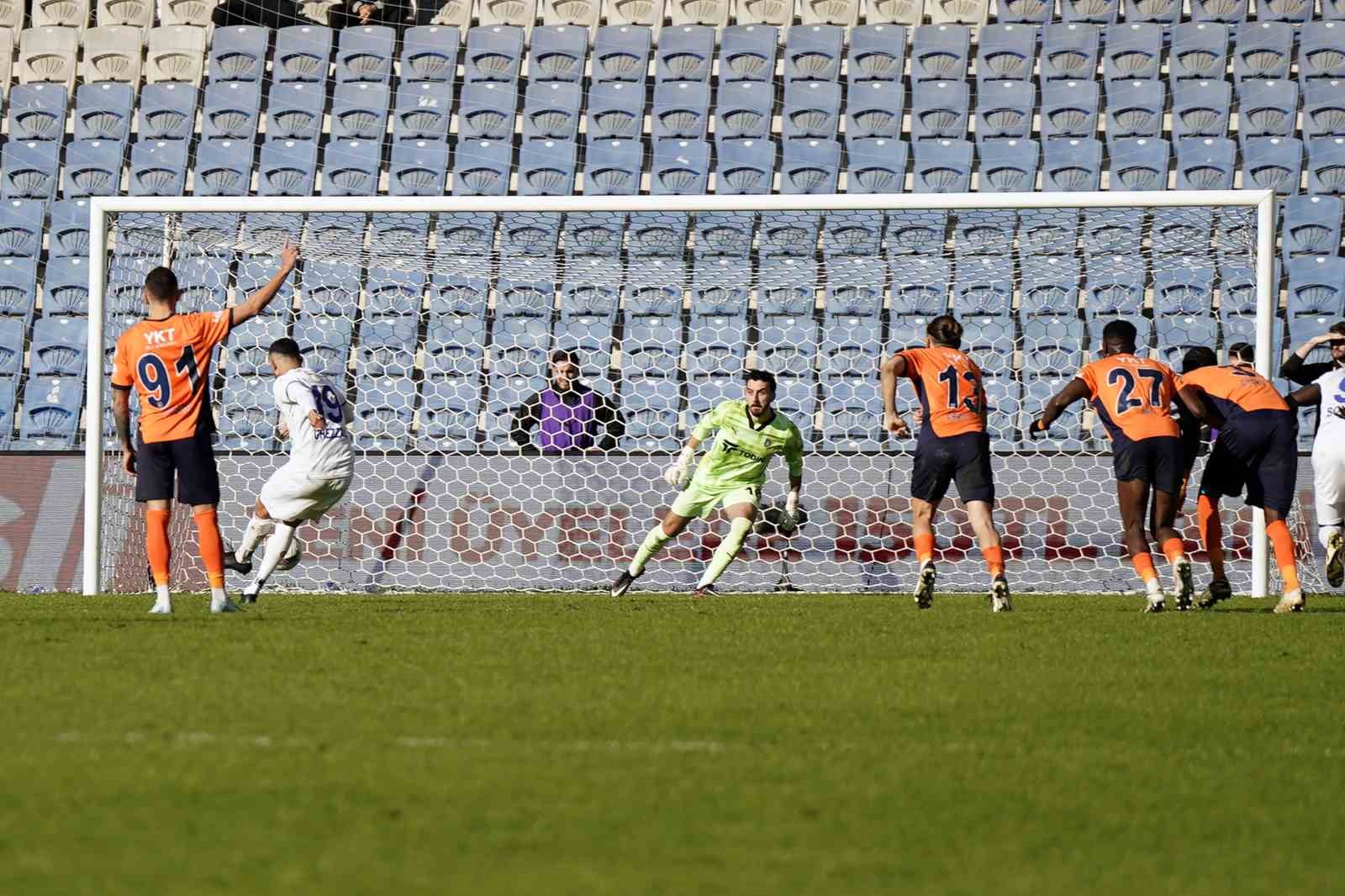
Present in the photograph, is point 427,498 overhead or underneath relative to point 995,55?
underneath

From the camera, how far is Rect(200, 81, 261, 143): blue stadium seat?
19.1m

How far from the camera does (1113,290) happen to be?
1554cm

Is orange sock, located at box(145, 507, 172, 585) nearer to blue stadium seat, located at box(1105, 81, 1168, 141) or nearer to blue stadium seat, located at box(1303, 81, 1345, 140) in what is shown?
blue stadium seat, located at box(1105, 81, 1168, 141)

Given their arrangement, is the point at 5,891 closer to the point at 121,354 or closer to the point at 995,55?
the point at 121,354

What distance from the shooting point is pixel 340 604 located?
1134cm

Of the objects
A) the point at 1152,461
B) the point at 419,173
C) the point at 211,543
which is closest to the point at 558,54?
the point at 419,173

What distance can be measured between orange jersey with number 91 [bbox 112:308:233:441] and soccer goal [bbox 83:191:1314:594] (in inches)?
143

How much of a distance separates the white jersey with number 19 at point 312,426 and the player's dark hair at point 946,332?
12.0 ft

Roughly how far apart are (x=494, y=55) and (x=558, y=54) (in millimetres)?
698

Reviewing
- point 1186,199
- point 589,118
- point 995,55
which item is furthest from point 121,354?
point 995,55

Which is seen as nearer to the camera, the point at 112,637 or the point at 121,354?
the point at 112,637

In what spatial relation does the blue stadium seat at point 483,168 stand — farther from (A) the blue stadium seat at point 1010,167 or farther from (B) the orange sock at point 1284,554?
(B) the orange sock at point 1284,554

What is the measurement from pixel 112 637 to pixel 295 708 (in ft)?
8.72

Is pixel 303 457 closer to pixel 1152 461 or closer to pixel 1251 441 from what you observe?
pixel 1152 461
